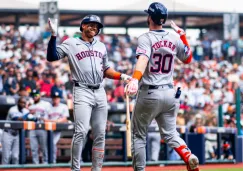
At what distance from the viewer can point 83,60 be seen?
9461 millimetres

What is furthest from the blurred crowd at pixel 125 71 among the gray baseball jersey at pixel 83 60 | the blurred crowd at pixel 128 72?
the gray baseball jersey at pixel 83 60

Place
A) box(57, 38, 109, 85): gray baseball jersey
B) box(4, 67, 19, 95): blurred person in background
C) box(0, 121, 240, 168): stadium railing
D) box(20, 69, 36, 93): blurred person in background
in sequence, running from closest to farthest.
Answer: box(57, 38, 109, 85): gray baseball jersey
box(0, 121, 240, 168): stadium railing
box(20, 69, 36, 93): blurred person in background
box(4, 67, 19, 95): blurred person in background

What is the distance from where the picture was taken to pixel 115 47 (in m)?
28.4

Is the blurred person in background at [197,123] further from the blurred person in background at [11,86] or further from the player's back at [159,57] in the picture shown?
the player's back at [159,57]

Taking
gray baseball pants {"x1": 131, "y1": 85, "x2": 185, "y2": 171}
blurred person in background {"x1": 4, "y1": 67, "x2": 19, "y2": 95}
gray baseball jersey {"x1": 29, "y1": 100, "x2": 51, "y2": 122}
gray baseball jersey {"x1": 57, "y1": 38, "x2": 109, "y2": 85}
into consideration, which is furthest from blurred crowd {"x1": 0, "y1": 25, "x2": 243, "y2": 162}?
gray baseball pants {"x1": 131, "y1": 85, "x2": 185, "y2": 171}

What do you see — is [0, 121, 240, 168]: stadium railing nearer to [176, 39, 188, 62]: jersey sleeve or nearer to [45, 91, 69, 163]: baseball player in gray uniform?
[45, 91, 69, 163]: baseball player in gray uniform

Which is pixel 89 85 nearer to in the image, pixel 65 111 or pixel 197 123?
pixel 65 111

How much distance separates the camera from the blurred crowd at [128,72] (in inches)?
682

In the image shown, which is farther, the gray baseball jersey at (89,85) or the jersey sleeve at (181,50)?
the gray baseball jersey at (89,85)

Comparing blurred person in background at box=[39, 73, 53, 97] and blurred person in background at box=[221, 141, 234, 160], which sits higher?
blurred person in background at box=[39, 73, 53, 97]

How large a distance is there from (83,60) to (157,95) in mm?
1318

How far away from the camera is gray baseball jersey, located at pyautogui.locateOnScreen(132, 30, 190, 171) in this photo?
856 cm

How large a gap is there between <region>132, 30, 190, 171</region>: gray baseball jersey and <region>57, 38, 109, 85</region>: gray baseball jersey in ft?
3.24

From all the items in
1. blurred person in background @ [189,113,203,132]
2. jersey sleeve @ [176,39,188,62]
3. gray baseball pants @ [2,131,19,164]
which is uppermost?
jersey sleeve @ [176,39,188,62]
